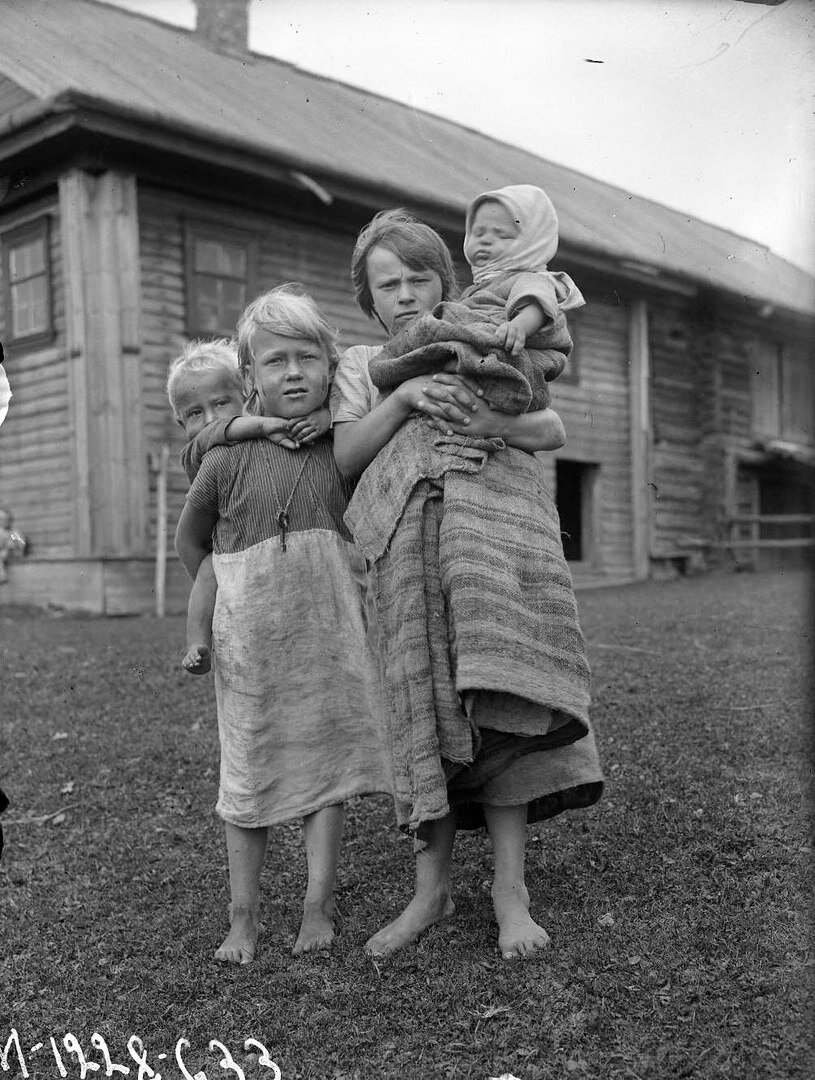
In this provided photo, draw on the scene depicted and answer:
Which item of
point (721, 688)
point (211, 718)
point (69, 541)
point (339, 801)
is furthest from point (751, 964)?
point (69, 541)

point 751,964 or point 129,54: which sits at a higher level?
point 129,54

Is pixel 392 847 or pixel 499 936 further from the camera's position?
pixel 392 847

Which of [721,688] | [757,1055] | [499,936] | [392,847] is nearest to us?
[757,1055]

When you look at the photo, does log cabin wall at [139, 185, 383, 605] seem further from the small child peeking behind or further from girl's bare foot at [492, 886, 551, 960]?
girl's bare foot at [492, 886, 551, 960]

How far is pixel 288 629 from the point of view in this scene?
2535 mm

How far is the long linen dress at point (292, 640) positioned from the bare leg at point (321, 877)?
6 cm

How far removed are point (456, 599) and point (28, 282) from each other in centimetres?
864

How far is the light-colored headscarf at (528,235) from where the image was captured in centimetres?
233

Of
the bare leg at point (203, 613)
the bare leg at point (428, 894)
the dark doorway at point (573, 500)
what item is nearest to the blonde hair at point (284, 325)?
the bare leg at point (203, 613)

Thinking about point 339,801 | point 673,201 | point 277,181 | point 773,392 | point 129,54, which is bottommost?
point 339,801

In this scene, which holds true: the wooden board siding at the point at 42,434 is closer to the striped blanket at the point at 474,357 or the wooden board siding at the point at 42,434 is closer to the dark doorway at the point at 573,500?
the dark doorway at the point at 573,500

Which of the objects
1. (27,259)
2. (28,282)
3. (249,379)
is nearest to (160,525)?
(28,282)

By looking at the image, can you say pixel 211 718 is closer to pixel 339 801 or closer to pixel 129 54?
pixel 339 801

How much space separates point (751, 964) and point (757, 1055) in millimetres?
340
